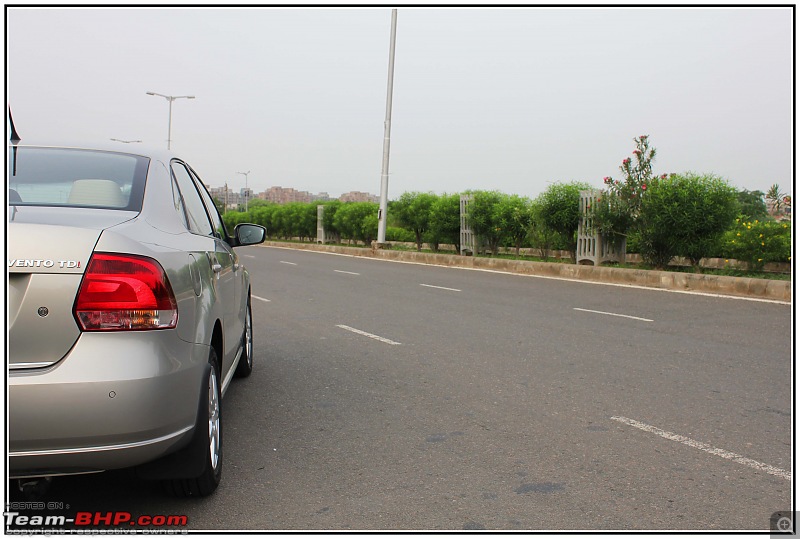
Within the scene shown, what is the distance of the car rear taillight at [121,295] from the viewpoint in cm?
288

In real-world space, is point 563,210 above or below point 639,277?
above

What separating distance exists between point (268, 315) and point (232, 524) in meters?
7.11

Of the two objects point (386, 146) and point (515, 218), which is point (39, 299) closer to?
point (515, 218)

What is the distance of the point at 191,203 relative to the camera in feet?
14.8

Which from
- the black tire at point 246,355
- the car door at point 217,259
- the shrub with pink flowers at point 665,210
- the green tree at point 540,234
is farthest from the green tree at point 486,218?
the car door at point 217,259

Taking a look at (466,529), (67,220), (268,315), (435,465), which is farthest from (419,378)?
(268,315)

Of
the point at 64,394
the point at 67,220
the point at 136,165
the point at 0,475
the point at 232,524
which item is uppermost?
the point at 136,165

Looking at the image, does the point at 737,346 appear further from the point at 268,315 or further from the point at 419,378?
the point at 268,315

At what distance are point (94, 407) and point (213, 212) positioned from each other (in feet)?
9.96

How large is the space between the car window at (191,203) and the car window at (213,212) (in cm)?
20

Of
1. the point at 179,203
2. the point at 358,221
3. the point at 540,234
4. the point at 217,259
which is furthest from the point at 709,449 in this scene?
the point at 358,221

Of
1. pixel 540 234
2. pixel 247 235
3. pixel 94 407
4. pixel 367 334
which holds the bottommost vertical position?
pixel 367 334

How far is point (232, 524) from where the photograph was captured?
3.32 meters

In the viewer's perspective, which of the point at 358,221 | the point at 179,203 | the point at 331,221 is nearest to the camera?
the point at 179,203
